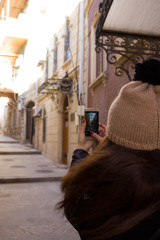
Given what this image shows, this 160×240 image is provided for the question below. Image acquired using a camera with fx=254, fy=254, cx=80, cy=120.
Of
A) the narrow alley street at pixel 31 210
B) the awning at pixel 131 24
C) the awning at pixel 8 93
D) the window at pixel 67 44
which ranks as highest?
the window at pixel 67 44

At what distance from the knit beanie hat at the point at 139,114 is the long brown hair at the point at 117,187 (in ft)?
0.11

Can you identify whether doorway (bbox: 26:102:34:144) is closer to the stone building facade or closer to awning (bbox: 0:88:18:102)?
awning (bbox: 0:88:18:102)

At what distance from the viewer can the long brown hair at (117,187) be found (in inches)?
30.2

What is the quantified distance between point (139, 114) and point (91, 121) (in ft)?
2.57

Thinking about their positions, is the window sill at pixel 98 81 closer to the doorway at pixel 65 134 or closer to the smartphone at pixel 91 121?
the doorway at pixel 65 134

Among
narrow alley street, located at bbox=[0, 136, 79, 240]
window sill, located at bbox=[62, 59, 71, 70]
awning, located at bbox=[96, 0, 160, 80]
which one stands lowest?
narrow alley street, located at bbox=[0, 136, 79, 240]

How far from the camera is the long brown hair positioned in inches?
30.2

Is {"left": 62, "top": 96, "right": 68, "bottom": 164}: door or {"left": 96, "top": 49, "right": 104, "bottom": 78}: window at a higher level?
{"left": 96, "top": 49, "right": 104, "bottom": 78}: window

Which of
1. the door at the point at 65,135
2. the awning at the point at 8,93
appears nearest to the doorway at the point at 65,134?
the door at the point at 65,135

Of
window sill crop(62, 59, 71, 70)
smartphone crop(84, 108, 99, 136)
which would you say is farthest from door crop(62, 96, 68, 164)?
smartphone crop(84, 108, 99, 136)

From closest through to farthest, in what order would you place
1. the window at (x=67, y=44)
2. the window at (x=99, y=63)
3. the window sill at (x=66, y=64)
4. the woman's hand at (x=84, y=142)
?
1. the woman's hand at (x=84, y=142)
2. the window at (x=99, y=63)
3. the window sill at (x=66, y=64)
4. the window at (x=67, y=44)

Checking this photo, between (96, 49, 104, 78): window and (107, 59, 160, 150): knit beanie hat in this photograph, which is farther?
(96, 49, 104, 78): window

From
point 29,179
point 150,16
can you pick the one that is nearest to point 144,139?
point 150,16

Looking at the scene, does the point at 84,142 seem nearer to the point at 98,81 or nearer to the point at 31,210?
the point at 31,210
